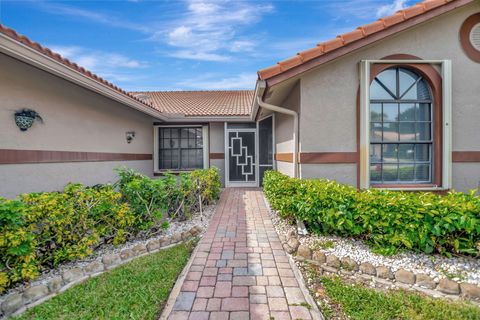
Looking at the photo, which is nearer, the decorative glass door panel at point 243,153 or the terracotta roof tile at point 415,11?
the terracotta roof tile at point 415,11

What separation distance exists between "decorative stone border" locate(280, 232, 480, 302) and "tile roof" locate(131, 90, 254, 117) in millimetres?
7177

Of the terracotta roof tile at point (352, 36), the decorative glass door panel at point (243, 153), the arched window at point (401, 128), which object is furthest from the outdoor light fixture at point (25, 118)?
the arched window at point (401, 128)

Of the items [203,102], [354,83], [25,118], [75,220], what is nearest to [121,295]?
[75,220]

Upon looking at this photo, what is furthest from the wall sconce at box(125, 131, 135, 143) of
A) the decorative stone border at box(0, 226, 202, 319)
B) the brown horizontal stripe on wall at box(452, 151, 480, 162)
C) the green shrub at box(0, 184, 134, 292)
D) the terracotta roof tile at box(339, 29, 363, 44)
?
the brown horizontal stripe on wall at box(452, 151, 480, 162)

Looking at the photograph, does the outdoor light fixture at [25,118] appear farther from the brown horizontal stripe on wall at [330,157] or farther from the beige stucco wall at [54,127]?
the brown horizontal stripe on wall at [330,157]

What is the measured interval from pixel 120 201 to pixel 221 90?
12.5 meters

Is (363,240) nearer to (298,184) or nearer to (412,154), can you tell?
(298,184)

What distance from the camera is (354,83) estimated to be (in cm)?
504

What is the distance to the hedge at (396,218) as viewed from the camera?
3324mm

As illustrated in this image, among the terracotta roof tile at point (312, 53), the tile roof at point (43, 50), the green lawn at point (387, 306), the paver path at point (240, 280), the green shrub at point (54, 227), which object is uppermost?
the terracotta roof tile at point (312, 53)

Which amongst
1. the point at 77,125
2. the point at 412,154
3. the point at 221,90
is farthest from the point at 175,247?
the point at 221,90

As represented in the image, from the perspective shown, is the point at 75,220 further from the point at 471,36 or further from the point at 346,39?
the point at 471,36

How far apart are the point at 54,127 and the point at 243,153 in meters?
6.53

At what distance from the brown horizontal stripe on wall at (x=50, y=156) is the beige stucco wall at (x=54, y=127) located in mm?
90
